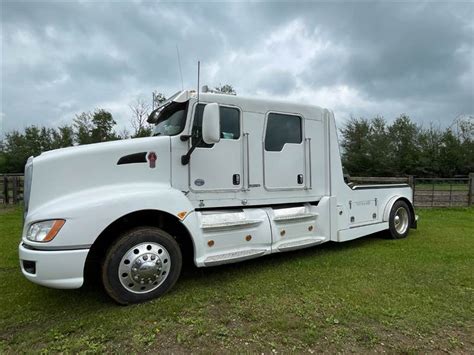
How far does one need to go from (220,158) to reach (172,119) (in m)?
0.82

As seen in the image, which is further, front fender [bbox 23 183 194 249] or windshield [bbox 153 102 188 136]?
windshield [bbox 153 102 188 136]

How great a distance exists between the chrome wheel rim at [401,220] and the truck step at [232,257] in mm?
3662

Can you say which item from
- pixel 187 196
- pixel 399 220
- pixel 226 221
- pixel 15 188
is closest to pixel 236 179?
pixel 226 221

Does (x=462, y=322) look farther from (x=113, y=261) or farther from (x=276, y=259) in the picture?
(x=113, y=261)

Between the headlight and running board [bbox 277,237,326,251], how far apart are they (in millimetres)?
2696

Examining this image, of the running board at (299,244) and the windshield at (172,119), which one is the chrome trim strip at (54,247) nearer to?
the windshield at (172,119)

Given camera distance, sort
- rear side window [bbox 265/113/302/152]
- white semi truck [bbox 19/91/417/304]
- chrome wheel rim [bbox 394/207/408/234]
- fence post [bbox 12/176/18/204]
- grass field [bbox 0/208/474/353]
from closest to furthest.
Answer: grass field [bbox 0/208/474/353] → white semi truck [bbox 19/91/417/304] → rear side window [bbox 265/113/302/152] → chrome wheel rim [bbox 394/207/408/234] → fence post [bbox 12/176/18/204]

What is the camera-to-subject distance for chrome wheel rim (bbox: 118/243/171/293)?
3350mm

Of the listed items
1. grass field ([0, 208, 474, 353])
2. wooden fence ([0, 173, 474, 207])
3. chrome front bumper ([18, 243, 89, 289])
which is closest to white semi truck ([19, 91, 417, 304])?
chrome front bumper ([18, 243, 89, 289])

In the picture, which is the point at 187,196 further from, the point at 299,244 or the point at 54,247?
the point at 299,244

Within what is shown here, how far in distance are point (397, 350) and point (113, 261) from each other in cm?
264

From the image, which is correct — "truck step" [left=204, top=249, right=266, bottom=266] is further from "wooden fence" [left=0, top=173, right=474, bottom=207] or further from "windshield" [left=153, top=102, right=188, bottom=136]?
"wooden fence" [left=0, top=173, right=474, bottom=207]

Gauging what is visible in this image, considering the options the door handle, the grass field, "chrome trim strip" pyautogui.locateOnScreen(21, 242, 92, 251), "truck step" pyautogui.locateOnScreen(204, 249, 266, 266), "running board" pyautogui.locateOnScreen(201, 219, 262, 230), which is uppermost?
the door handle

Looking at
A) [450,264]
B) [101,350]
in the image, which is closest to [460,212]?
[450,264]
